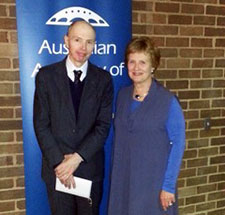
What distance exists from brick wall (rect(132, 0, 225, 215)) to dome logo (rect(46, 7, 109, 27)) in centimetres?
37

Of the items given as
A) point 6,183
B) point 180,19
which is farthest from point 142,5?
point 6,183

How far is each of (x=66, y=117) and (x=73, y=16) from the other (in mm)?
675

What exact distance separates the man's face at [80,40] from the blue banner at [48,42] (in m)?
0.30

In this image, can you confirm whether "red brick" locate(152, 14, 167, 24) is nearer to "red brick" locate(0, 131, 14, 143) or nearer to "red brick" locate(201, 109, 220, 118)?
"red brick" locate(201, 109, 220, 118)

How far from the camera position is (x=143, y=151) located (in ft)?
6.04

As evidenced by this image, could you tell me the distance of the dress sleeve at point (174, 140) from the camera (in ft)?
5.95

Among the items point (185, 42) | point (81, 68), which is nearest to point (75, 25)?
point (81, 68)

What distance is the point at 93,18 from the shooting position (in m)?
2.12

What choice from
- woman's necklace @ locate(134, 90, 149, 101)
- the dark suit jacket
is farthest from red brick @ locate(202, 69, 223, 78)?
the dark suit jacket

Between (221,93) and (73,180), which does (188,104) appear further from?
(73,180)

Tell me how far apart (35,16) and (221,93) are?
1.64 meters

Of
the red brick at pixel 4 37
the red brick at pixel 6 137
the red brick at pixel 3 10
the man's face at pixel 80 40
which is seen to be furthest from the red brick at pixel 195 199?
the red brick at pixel 3 10

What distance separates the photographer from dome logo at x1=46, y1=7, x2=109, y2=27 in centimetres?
205

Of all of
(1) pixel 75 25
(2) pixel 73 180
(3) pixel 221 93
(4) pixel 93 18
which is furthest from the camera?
(3) pixel 221 93
